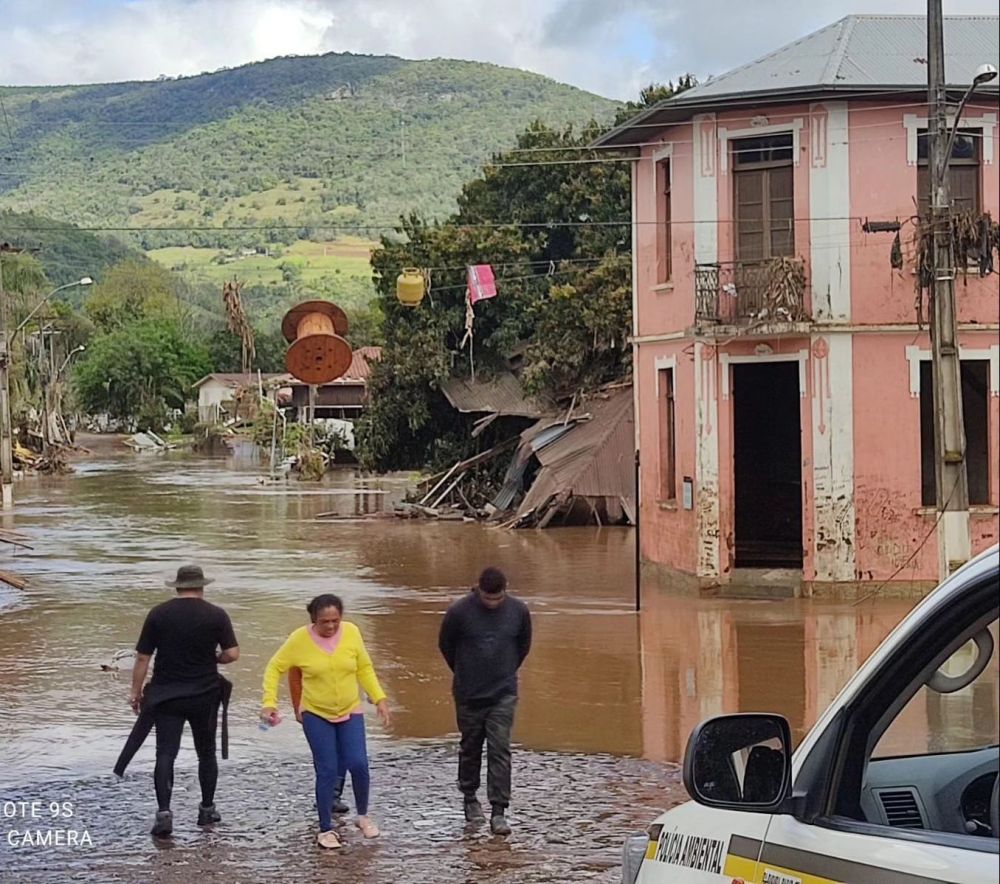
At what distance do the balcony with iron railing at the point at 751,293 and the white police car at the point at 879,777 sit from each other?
16812mm

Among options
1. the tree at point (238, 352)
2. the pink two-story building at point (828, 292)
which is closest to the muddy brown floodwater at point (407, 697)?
the pink two-story building at point (828, 292)

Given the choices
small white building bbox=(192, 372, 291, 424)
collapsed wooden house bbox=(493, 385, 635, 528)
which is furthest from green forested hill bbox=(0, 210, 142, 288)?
collapsed wooden house bbox=(493, 385, 635, 528)

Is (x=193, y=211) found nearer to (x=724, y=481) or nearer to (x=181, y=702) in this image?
(x=724, y=481)

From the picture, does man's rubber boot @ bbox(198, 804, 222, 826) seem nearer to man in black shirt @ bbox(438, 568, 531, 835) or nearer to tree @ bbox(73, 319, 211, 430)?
man in black shirt @ bbox(438, 568, 531, 835)

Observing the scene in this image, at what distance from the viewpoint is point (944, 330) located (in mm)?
16094

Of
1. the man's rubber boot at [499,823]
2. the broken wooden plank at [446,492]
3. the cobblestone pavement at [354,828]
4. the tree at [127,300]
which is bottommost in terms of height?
the cobblestone pavement at [354,828]

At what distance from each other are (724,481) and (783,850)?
60.9 feet

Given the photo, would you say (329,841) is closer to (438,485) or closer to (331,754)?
(331,754)

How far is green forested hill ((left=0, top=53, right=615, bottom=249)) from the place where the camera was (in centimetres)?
5294

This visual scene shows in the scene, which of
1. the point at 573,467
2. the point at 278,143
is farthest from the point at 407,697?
the point at 278,143

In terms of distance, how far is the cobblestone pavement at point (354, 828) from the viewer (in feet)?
27.1

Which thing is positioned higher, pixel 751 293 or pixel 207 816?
pixel 751 293

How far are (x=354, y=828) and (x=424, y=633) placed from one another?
927 cm

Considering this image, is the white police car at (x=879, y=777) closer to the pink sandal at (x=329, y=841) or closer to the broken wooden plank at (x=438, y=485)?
the pink sandal at (x=329, y=841)
